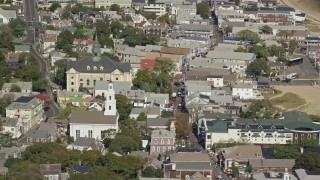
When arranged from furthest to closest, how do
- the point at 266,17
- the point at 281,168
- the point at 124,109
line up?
the point at 266,17 < the point at 124,109 < the point at 281,168

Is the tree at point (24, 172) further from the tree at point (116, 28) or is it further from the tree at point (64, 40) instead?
the tree at point (116, 28)

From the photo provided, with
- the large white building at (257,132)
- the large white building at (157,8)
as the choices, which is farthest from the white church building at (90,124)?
the large white building at (157,8)

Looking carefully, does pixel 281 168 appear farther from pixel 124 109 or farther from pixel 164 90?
pixel 164 90

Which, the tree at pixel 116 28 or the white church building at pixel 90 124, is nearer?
the white church building at pixel 90 124

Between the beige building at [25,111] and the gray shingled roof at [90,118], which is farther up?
the gray shingled roof at [90,118]

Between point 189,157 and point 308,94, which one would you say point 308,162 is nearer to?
point 189,157

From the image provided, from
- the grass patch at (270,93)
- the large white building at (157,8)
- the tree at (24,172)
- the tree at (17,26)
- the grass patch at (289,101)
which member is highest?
the tree at (24,172)

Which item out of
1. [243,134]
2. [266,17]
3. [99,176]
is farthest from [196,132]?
[266,17]
